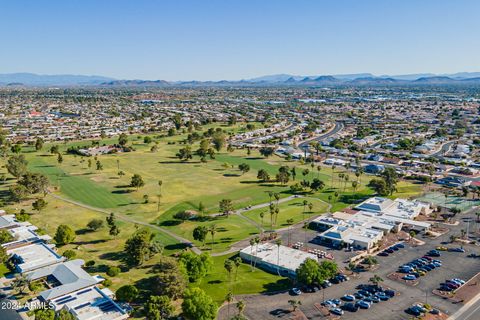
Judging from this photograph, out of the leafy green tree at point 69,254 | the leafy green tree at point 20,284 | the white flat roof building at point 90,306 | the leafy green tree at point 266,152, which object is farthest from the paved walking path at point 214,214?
the leafy green tree at point 266,152

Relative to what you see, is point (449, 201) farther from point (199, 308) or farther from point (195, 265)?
point (199, 308)

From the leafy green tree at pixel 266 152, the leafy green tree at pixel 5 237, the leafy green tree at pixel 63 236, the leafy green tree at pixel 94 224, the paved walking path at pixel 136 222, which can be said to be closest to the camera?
the leafy green tree at pixel 5 237

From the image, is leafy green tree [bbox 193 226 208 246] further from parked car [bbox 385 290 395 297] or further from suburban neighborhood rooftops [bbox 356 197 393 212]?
suburban neighborhood rooftops [bbox 356 197 393 212]

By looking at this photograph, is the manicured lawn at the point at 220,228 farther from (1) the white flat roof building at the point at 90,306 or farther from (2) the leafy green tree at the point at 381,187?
(2) the leafy green tree at the point at 381,187

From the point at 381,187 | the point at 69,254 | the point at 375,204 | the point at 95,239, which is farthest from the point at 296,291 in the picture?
the point at 381,187

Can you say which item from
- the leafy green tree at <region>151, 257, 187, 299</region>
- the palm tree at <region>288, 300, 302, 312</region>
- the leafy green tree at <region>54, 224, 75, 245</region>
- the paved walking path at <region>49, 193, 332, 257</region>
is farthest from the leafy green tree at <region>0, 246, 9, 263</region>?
the palm tree at <region>288, 300, 302, 312</region>

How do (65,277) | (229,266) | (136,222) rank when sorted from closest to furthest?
1. (229,266)
2. (65,277)
3. (136,222)

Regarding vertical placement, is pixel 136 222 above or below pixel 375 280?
below
